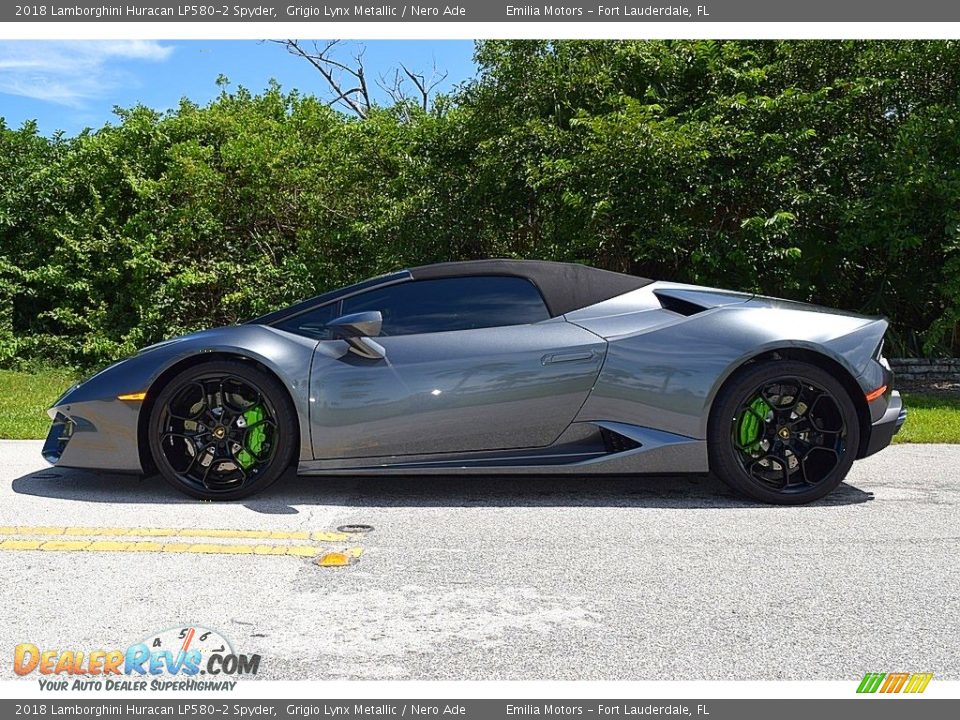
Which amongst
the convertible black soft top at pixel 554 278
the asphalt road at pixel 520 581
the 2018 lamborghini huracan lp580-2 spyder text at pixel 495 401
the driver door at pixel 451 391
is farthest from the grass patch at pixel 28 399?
the convertible black soft top at pixel 554 278

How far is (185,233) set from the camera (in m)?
14.2

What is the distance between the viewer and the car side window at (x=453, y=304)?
5.29 metres

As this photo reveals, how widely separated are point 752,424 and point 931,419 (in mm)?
4166

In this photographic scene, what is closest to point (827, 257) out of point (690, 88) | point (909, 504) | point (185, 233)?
point (690, 88)

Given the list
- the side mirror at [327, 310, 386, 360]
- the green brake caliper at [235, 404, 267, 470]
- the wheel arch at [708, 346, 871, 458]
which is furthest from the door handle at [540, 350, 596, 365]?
the green brake caliper at [235, 404, 267, 470]

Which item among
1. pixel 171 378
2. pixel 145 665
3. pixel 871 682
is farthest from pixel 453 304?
pixel 871 682

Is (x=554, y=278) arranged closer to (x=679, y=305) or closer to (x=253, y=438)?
(x=679, y=305)

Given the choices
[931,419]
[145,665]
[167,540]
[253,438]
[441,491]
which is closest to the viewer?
[145,665]

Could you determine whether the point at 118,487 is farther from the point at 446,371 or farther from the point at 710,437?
the point at 710,437

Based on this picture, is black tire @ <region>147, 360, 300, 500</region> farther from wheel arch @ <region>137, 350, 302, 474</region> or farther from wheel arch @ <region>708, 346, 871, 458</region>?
wheel arch @ <region>708, 346, 871, 458</region>

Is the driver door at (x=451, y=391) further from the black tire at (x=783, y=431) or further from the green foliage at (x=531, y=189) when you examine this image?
the green foliage at (x=531, y=189)

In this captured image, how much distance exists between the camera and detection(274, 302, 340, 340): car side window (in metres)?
5.33

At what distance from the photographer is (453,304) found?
5.34m

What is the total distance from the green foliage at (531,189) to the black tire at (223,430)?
6.48 metres
